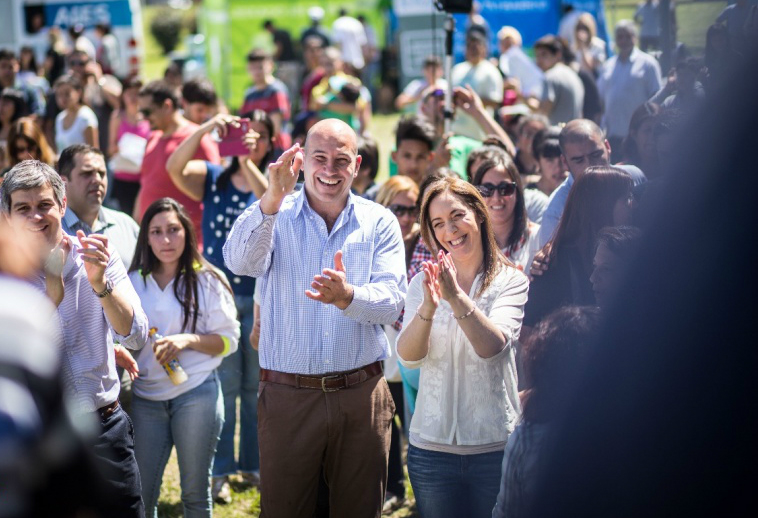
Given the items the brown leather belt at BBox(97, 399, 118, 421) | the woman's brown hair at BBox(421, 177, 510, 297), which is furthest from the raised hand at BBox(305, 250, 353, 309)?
the brown leather belt at BBox(97, 399, 118, 421)

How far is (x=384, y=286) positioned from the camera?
3.94 m

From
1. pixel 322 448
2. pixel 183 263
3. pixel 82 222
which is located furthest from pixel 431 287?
pixel 82 222

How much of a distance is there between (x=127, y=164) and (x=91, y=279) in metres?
5.17

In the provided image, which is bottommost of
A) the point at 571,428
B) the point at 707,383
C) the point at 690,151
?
the point at 571,428

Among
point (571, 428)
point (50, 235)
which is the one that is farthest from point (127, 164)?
point (571, 428)

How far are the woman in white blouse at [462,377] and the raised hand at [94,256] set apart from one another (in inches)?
47.5

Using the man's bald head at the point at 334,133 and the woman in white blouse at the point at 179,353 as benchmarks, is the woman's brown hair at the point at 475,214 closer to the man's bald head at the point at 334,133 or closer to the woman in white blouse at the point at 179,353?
the man's bald head at the point at 334,133

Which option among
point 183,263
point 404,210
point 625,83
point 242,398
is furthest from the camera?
point 625,83

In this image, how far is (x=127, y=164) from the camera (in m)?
8.65

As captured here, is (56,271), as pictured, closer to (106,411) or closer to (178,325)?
(106,411)

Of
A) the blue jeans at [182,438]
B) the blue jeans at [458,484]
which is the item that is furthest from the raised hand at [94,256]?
the blue jeans at [458,484]

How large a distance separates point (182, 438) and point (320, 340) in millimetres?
1193

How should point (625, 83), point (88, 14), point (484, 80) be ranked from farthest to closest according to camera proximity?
1. point (88, 14)
2. point (484, 80)
3. point (625, 83)

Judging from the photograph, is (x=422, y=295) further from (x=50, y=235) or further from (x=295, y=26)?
(x=295, y=26)
